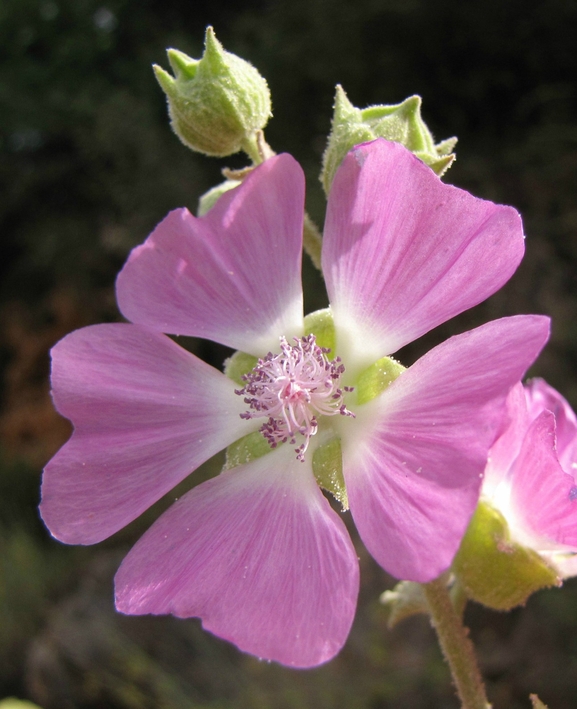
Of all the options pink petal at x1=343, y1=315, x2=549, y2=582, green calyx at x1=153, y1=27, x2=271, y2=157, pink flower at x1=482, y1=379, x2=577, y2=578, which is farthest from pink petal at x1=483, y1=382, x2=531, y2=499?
green calyx at x1=153, y1=27, x2=271, y2=157

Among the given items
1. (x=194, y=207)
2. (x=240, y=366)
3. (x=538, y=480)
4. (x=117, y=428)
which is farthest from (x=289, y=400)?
(x=194, y=207)

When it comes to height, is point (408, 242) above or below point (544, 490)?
above

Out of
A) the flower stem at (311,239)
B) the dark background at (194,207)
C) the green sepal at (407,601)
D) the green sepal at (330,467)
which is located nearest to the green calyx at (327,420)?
the green sepal at (330,467)

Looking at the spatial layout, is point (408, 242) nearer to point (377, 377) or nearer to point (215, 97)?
point (377, 377)

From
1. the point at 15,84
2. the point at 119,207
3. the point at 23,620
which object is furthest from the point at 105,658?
the point at 15,84

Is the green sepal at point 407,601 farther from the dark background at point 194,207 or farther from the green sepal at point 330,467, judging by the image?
the dark background at point 194,207

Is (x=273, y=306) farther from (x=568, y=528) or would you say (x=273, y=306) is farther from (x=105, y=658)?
(x=105, y=658)
